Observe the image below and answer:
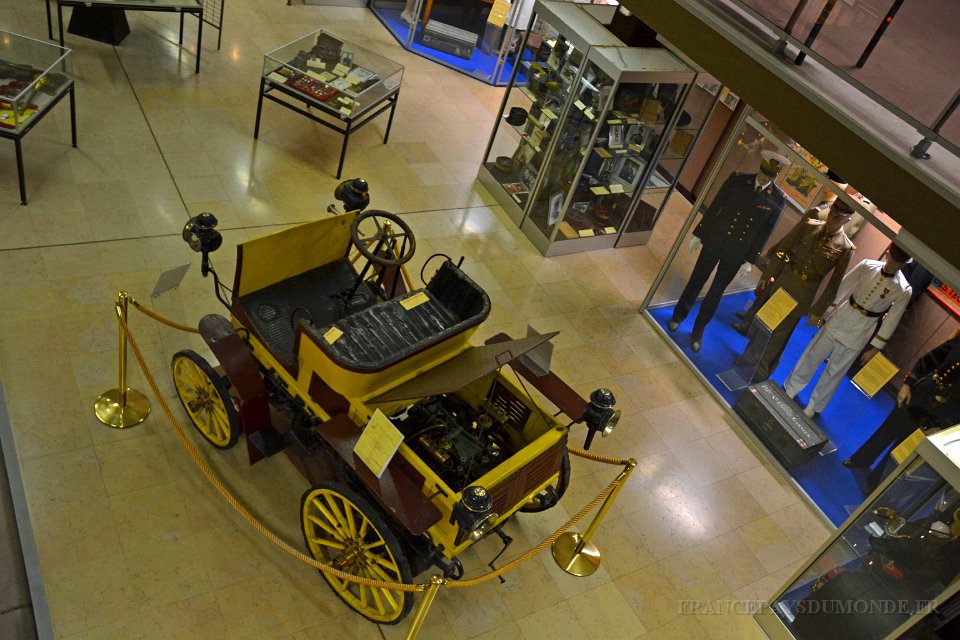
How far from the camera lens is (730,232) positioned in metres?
6.51

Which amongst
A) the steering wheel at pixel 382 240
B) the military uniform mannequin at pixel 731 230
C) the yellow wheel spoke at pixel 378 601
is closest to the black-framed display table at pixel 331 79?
the steering wheel at pixel 382 240

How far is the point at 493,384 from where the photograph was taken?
4.65 metres

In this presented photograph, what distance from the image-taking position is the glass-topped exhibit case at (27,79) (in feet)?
19.7

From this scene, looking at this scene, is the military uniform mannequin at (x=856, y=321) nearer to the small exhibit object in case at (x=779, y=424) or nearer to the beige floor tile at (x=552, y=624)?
the small exhibit object in case at (x=779, y=424)

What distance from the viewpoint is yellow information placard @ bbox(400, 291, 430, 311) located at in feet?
15.4

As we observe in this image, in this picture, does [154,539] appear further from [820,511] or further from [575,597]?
[820,511]

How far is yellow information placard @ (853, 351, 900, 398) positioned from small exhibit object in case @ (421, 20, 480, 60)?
263 inches

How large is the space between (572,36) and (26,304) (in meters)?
4.81

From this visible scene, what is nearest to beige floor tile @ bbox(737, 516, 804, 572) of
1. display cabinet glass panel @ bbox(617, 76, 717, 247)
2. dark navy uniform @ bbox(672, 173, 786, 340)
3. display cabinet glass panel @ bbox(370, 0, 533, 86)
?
dark navy uniform @ bbox(672, 173, 786, 340)

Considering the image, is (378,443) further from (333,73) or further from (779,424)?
(333,73)

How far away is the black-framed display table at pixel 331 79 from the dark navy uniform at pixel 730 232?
3370mm

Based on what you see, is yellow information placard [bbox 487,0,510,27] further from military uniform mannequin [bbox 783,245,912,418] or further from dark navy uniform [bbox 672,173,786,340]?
military uniform mannequin [bbox 783,245,912,418]

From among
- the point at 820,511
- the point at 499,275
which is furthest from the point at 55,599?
the point at 820,511

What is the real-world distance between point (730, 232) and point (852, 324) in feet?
4.00
